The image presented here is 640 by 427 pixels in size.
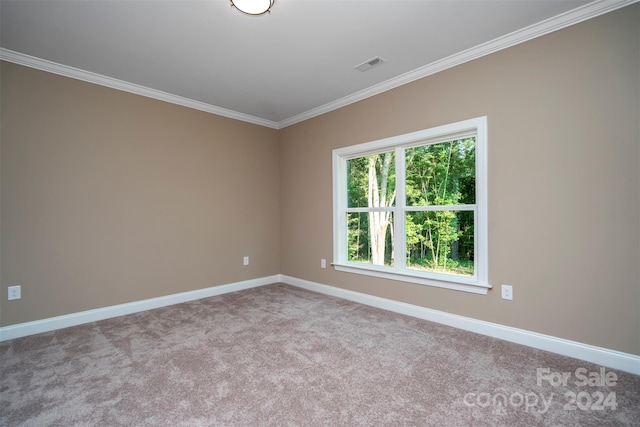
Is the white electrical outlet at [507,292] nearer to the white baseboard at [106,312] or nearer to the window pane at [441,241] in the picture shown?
the window pane at [441,241]

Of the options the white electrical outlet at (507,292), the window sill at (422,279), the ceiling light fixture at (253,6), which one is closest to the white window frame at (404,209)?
the window sill at (422,279)

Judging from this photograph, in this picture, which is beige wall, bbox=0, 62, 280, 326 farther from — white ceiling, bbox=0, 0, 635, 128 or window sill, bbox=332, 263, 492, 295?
window sill, bbox=332, 263, 492, 295

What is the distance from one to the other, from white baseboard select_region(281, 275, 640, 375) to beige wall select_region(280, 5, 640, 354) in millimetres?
57

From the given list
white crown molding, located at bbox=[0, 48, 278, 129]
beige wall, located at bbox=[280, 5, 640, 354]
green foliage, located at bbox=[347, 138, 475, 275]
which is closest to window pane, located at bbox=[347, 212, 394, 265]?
green foliage, located at bbox=[347, 138, 475, 275]

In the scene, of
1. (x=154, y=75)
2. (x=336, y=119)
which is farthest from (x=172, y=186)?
(x=336, y=119)

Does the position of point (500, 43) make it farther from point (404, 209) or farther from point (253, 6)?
point (253, 6)

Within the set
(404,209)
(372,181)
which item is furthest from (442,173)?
(372,181)

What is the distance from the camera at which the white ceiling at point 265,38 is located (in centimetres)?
212

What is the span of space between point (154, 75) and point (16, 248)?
2.12m

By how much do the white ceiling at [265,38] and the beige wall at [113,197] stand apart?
40cm

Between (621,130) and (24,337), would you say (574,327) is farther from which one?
(24,337)

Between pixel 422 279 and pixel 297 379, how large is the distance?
1731 millimetres

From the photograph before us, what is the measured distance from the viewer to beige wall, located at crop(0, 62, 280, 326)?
2.71 metres

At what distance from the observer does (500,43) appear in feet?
8.30
